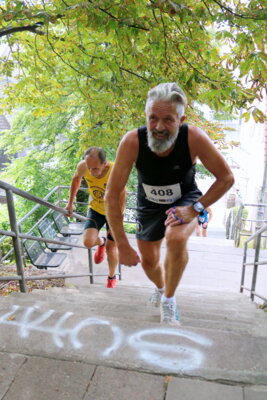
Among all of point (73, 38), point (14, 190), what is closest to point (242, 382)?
point (14, 190)

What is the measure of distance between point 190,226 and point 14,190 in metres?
1.46

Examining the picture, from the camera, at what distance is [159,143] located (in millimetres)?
2295

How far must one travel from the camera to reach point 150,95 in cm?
232

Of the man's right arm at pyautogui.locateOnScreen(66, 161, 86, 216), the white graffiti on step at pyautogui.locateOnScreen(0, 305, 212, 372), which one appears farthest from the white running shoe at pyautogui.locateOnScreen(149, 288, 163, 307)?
the man's right arm at pyautogui.locateOnScreen(66, 161, 86, 216)

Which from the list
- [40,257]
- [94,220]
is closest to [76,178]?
[94,220]

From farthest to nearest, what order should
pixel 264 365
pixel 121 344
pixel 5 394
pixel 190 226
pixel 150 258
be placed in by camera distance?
1. pixel 150 258
2. pixel 190 226
3. pixel 121 344
4. pixel 264 365
5. pixel 5 394

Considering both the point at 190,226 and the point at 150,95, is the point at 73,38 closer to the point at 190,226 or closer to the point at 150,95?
the point at 150,95

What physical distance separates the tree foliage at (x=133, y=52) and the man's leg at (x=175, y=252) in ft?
4.85

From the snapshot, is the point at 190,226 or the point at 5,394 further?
the point at 190,226

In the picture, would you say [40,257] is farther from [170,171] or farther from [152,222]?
[170,171]

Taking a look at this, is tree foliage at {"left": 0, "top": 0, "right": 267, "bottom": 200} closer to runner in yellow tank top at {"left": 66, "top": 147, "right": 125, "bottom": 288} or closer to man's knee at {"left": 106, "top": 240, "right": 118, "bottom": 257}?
runner in yellow tank top at {"left": 66, "top": 147, "right": 125, "bottom": 288}

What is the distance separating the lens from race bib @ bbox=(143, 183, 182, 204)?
262 centimetres

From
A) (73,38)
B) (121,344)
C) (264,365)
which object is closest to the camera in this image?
(264,365)

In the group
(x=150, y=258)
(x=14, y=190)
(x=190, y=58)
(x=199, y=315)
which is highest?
(x=190, y=58)
